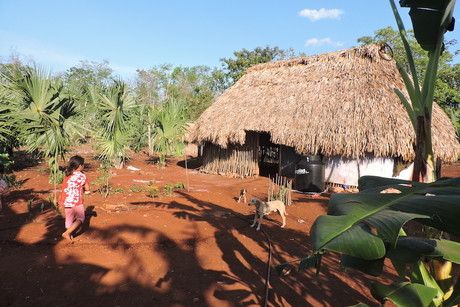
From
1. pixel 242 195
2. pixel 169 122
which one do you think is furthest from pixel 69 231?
pixel 169 122

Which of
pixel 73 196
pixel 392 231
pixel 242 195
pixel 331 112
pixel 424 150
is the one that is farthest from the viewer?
pixel 331 112

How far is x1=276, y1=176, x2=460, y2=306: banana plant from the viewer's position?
0.63 meters

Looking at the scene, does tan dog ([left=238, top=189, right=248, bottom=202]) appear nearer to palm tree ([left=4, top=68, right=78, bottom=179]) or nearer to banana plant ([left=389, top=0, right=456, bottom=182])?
palm tree ([left=4, top=68, right=78, bottom=179])

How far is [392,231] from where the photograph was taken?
63cm

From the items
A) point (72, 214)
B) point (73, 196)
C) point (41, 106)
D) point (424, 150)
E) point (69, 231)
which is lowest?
point (69, 231)

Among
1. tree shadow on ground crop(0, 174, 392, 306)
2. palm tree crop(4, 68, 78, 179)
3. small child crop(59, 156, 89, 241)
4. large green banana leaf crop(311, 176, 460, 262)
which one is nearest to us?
large green banana leaf crop(311, 176, 460, 262)

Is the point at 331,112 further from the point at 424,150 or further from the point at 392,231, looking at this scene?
the point at 392,231

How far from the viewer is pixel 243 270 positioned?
3.58 m

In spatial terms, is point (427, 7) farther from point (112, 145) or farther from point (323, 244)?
point (112, 145)

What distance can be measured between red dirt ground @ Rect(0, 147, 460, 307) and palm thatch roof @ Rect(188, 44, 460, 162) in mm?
3711

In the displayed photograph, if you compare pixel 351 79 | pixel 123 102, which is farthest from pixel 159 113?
pixel 351 79

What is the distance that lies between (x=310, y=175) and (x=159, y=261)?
5968 millimetres

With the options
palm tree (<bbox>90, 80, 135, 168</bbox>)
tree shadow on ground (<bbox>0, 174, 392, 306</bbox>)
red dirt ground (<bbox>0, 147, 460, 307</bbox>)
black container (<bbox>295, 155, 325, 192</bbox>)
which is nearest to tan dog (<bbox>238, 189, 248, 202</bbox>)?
red dirt ground (<bbox>0, 147, 460, 307</bbox>)

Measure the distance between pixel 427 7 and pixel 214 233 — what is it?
4.19 m
